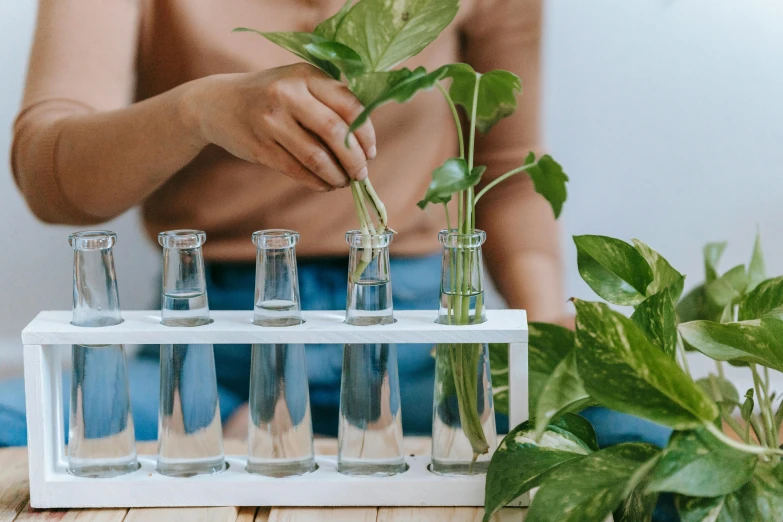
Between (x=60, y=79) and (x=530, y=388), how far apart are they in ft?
1.98

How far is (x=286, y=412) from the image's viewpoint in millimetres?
808

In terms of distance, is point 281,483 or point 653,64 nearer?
point 281,483

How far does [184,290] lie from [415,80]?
298 mm

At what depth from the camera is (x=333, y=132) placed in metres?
0.79

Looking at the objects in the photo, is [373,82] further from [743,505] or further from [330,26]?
[743,505]

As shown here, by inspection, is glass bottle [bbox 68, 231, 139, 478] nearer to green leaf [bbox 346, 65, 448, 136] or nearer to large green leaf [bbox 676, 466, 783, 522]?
green leaf [bbox 346, 65, 448, 136]

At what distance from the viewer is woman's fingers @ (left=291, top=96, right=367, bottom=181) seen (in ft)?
2.57

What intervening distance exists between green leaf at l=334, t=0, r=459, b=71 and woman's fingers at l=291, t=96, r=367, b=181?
2.5 inches

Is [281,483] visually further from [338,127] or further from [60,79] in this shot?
[60,79]

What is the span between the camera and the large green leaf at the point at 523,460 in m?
0.73

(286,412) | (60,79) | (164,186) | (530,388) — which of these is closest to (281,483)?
(286,412)

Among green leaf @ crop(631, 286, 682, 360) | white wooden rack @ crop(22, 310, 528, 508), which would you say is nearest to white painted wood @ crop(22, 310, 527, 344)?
white wooden rack @ crop(22, 310, 528, 508)

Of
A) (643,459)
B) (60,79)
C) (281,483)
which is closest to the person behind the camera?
(643,459)

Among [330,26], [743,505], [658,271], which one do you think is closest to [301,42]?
[330,26]
